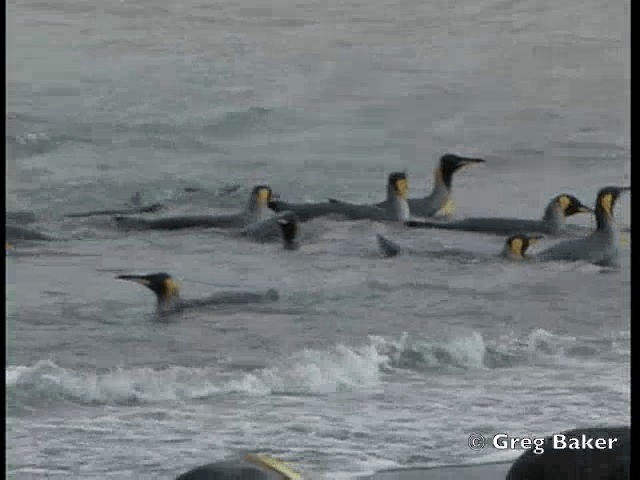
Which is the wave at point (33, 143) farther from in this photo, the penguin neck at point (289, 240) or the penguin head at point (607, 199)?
the penguin head at point (607, 199)

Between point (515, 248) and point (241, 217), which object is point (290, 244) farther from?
point (515, 248)

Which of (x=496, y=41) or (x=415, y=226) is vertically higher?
(x=496, y=41)

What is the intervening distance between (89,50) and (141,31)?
0.33 feet

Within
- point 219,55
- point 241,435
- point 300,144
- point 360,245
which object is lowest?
point 241,435

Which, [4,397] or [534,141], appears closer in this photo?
[4,397]

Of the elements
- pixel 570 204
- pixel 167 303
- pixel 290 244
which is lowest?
pixel 167 303

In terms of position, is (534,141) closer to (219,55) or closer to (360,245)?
(360,245)

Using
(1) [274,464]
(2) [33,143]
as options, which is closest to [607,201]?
(1) [274,464]

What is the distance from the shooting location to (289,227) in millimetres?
2301

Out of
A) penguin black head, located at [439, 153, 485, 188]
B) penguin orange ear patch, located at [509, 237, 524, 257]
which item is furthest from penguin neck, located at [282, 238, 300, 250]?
penguin orange ear patch, located at [509, 237, 524, 257]

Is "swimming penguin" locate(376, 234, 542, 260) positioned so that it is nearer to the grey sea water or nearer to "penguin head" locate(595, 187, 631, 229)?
the grey sea water

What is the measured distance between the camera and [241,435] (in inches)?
88.2

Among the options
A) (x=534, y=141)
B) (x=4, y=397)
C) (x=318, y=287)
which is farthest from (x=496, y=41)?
(x=4, y=397)

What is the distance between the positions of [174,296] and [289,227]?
0.24 metres
